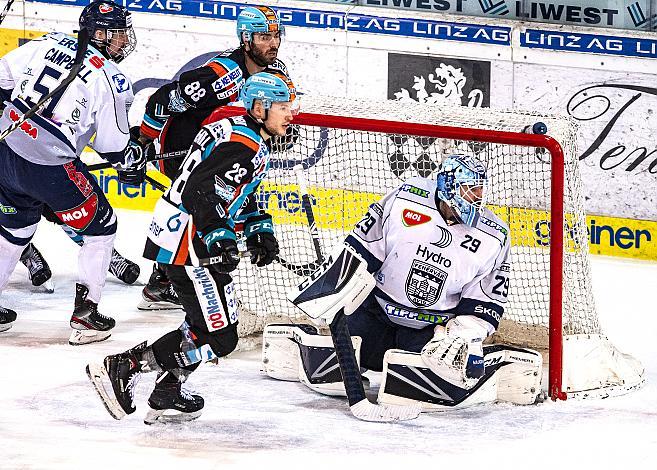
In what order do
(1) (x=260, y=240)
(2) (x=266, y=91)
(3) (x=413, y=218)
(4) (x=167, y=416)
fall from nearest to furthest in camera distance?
(2) (x=266, y=91)
(4) (x=167, y=416)
(1) (x=260, y=240)
(3) (x=413, y=218)

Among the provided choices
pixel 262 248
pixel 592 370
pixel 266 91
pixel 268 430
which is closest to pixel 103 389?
pixel 268 430

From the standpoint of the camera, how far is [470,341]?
4238 mm

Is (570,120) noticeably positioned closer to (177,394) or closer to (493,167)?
(493,167)

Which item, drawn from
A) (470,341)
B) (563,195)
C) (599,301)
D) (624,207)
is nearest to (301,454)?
(470,341)

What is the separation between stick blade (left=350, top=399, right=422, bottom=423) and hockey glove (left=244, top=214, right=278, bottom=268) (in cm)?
59

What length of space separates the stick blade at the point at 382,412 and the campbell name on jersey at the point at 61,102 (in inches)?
59.7

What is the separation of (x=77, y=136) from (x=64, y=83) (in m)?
0.25

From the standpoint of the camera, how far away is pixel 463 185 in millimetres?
4281

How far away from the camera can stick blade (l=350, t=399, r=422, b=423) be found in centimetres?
423

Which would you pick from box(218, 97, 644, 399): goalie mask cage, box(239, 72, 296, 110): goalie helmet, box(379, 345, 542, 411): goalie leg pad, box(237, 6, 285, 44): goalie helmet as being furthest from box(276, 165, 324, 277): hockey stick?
box(239, 72, 296, 110): goalie helmet

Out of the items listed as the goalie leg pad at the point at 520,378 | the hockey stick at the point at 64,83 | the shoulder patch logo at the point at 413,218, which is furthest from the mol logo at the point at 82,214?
the goalie leg pad at the point at 520,378

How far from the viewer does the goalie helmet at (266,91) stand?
3914mm

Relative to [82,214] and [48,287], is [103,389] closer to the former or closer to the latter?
[82,214]

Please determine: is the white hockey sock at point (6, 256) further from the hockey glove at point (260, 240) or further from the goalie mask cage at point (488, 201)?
the hockey glove at point (260, 240)
